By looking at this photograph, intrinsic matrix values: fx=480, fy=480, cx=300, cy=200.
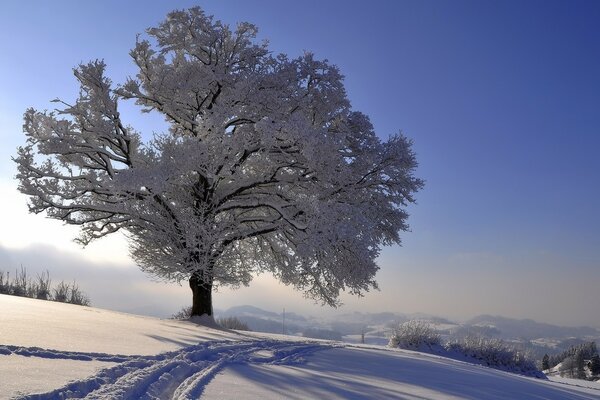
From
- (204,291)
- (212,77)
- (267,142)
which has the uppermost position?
(212,77)

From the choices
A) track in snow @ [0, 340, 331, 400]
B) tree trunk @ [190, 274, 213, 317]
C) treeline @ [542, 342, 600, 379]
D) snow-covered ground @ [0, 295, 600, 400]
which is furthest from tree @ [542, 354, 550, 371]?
track in snow @ [0, 340, 331, 400]

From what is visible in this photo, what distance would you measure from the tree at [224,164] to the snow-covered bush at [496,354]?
4644 mm

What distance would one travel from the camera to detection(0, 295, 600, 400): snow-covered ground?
453 centimetres

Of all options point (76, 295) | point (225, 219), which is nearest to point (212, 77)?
point (225, 219)

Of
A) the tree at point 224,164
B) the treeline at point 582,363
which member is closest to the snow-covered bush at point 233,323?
the tree at point 224,164

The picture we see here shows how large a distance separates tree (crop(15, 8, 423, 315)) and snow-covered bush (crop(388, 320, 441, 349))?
8.65ft

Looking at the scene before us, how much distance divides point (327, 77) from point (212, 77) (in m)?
3.89

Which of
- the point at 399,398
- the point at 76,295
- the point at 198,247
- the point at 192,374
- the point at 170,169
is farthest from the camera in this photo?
the point at 76,295

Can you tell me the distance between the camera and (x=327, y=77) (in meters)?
16.4

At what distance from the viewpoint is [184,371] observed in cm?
587

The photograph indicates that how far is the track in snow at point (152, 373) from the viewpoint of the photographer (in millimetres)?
4290

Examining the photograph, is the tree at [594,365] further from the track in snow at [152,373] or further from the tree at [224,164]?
the track in snow at [152,373]

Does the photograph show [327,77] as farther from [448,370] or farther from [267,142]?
[448,370]

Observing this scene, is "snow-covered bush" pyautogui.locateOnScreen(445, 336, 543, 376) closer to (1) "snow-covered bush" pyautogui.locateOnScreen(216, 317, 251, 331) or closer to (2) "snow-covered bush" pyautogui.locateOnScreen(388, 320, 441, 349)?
(2) "snow-covered bush" pyautogui.locateOnScreen(388, 320, 441, 349)
